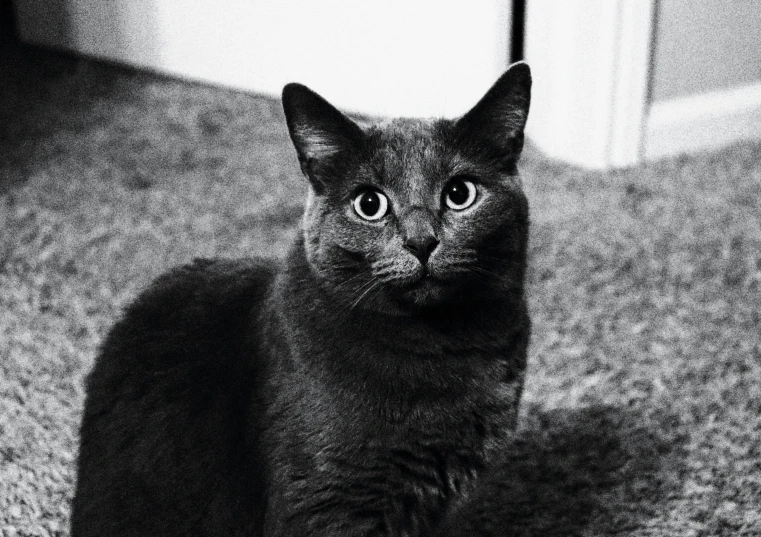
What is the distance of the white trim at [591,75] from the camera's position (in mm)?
2035

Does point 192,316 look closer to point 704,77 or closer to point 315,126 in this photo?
point 315,126

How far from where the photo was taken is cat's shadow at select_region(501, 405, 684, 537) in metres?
1.13

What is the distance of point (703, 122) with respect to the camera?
7.39ft

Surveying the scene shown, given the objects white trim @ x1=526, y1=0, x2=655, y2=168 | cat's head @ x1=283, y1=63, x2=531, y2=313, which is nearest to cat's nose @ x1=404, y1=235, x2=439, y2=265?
cat's head @ x1=283, y1=63, x2=531, y2=313

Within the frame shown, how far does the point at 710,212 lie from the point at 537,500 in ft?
3.49

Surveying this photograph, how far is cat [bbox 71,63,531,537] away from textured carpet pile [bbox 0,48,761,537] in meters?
0.27

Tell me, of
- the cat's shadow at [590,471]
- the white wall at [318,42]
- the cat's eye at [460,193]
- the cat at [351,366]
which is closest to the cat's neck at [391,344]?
the cat at [351,366]

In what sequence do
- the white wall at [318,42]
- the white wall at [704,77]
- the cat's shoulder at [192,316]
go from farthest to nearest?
the white wall at [318,42]
the white wall at [704,77]
the cat's shoulder at [192,316]

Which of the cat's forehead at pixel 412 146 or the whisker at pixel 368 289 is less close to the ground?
the cat's forehead at pixel 412 146

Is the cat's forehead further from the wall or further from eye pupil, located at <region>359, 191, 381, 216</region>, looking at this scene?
the wall

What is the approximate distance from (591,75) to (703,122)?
38 centimetres

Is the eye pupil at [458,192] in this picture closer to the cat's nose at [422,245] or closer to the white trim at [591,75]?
the cat's nose at [422,245]

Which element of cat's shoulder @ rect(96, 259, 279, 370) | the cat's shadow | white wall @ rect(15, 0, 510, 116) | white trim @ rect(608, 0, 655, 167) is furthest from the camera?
white wall @ rect(15, 0, 510, 116)

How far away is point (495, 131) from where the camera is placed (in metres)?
0.96
